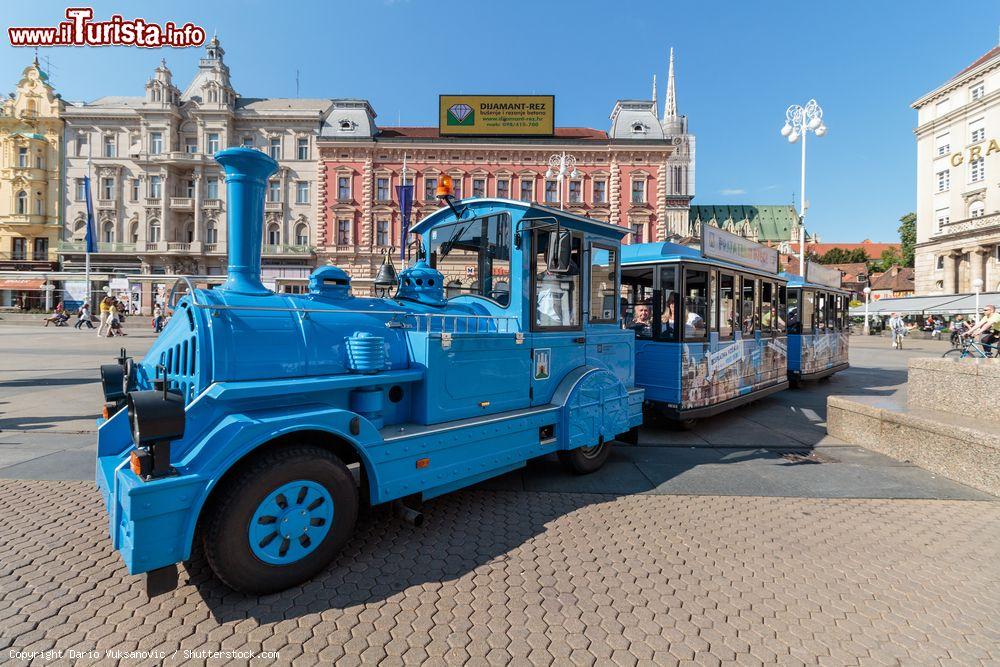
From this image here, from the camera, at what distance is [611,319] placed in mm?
5352

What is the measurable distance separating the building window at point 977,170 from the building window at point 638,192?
32771 mm

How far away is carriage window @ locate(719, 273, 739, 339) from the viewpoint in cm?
756

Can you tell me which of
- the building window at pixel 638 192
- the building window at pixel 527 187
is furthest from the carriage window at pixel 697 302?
the building window at pixel 638 192

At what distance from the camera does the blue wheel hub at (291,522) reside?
2.72m

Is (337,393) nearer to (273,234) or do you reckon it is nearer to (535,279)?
(535,279)

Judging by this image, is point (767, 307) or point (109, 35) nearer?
point (767, 307)

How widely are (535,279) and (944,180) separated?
6261 cm

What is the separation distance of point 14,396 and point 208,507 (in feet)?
31.2

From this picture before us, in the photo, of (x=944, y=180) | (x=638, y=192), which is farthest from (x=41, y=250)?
(x=944, y=180)

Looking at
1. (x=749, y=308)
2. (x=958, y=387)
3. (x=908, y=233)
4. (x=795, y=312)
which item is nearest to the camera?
(x=958, y=387)

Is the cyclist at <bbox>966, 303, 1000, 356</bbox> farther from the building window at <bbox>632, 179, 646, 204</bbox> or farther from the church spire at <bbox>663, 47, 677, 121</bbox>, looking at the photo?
the church spire at <bbox>663, 47, 677, 121</bbox>

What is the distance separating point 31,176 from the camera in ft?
130

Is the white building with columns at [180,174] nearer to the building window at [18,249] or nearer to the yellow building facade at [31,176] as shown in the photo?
the yellow building facade at [31,176]

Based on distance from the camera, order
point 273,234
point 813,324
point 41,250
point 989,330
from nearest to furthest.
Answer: point 989,330 < point 813,324 < point 273,234 < point 41,250
